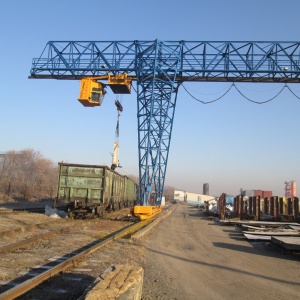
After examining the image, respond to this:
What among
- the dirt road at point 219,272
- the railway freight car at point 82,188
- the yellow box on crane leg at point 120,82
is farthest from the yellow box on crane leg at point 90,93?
the dirt road at point 219,272

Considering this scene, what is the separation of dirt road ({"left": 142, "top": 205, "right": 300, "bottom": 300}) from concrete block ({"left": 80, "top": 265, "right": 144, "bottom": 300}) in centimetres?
62

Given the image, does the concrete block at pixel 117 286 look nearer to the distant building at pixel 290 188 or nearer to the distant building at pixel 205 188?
the distant building at pixel 290 188

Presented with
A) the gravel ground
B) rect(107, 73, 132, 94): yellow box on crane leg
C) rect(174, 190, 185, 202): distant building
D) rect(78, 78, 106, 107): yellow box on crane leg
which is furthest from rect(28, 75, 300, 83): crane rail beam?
rect(174, 190, 185, 202): distant building

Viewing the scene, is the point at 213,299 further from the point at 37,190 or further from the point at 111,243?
the point at 37,190

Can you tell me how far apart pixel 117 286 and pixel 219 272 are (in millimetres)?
3337

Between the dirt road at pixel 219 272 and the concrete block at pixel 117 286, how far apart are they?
2.04ft

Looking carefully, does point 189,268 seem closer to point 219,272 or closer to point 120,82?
point 219,272

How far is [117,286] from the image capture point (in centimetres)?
400

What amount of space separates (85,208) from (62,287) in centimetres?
1250

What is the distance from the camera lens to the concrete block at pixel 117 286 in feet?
12.2

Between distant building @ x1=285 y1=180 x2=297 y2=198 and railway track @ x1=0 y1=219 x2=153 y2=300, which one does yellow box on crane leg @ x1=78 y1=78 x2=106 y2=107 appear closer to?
railway track @ x1=0 y1=219 x2=153 y2=300

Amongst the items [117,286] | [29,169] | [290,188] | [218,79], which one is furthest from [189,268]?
[290,188]

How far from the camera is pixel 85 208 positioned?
1742 cm

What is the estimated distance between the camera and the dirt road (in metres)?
5.28
